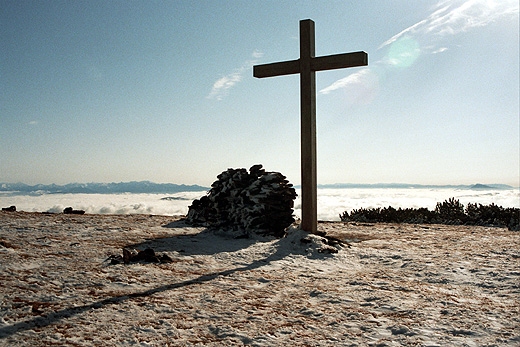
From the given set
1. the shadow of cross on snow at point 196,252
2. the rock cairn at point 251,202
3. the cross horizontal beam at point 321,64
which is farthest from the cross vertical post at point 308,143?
the rock cairn at point 251,202

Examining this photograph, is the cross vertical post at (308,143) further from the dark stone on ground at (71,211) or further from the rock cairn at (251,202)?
the dark stone on ground at (71,211)

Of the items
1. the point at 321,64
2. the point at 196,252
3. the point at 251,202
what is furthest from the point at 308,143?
the point at 196,252

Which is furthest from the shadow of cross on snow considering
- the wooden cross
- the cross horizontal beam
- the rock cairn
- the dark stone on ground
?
the dark stone on ground

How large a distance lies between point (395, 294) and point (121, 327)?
2.85m

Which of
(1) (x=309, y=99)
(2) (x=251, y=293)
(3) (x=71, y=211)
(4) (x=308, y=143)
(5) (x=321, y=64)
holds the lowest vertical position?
(2) (x=251, y=293)

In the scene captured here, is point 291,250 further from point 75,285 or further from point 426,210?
point 426,210

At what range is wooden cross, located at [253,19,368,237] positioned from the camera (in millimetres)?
7883

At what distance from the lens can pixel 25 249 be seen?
241 inches

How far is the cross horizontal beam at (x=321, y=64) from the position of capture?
777 cm

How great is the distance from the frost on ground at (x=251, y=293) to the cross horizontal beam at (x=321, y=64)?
314 centimetres

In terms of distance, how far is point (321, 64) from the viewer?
800cm

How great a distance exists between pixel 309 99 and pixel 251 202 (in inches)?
98.1

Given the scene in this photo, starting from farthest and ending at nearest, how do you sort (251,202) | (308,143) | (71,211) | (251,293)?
1. (71,211)
2. (251,202)
3. (308,143)
4. (251,293)

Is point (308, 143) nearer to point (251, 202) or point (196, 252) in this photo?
point (251, 202)
